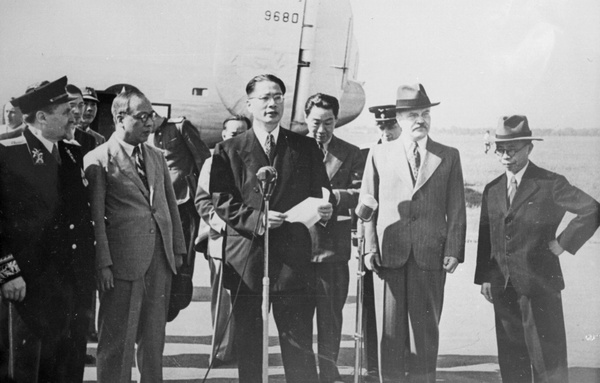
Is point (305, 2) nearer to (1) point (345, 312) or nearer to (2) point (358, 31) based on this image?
(2) point (358, 31)

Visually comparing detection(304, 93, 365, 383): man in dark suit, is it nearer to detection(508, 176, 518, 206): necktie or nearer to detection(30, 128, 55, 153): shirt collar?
detection(508, 176, 518, 206): necktie

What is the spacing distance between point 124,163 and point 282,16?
1158mm

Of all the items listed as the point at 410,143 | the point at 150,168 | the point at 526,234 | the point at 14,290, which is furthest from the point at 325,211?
the point at 14,290

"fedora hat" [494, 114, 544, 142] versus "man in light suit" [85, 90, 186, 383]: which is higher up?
"fedora hat" [494, 114, 544, 142]

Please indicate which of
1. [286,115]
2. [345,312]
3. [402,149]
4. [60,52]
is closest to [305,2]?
[286,115]

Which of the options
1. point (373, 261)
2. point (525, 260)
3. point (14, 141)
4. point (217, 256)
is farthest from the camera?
point (525, 260)

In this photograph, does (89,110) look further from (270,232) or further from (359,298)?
(359,298)

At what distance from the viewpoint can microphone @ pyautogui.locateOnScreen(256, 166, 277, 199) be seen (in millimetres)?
3559

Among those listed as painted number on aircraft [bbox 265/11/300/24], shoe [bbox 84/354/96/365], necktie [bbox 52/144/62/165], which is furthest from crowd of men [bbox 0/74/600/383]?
painted number on aircraft [bbox 265/11/300/24]

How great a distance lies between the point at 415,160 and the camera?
3.79 meters

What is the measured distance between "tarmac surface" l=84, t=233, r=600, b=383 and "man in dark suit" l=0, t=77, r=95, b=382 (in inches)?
13.2

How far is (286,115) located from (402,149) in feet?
2.14

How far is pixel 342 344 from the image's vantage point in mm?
3822

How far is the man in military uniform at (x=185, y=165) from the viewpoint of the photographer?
367 centimetres
